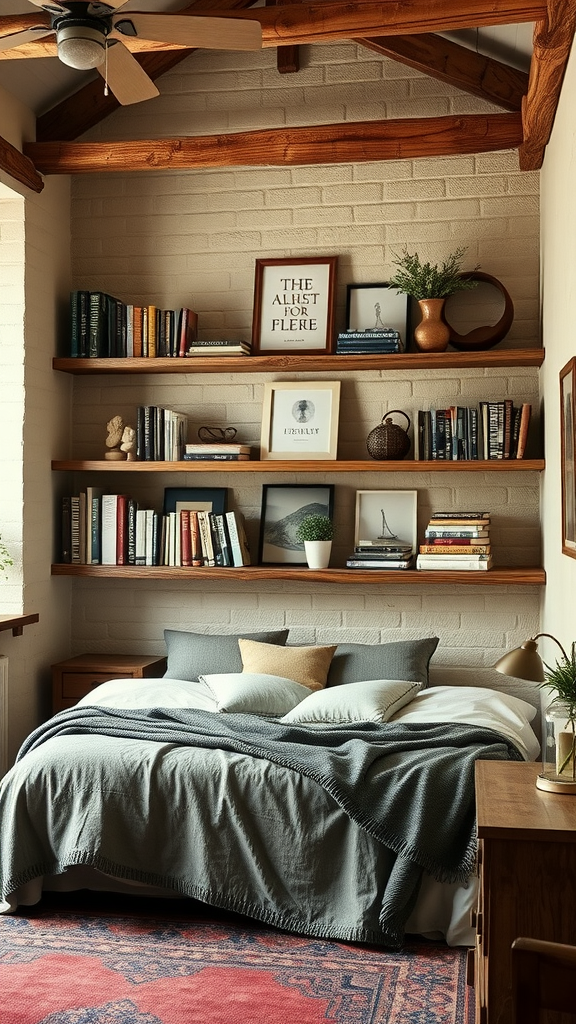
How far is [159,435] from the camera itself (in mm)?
4926

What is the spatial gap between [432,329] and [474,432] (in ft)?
1.61

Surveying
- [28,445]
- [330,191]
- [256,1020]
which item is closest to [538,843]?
[256,1020]

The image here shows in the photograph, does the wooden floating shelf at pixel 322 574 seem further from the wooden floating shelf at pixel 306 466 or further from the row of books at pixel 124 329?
the row of books at pixel 124 329

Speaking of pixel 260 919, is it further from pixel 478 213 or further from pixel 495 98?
pixel 495 98

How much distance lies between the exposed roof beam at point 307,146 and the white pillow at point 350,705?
87.5 inches

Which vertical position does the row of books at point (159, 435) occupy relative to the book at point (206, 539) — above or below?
above

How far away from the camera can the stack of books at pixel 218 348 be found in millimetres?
4758

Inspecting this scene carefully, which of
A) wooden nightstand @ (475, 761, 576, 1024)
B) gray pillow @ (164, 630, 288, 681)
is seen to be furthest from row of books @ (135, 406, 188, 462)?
wooden nightstand @ (475, 761, 576, 1024)

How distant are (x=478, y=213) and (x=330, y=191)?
70cm

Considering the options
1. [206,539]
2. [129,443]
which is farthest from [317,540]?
[129,443]

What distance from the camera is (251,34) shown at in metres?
2.80

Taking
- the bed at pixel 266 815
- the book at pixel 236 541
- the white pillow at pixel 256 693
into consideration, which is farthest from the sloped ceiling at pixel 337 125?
the bed at pixel 266 815

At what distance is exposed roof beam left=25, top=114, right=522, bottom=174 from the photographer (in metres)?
4.36

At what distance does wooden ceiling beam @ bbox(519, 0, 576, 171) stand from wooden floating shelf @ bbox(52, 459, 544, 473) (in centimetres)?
133
